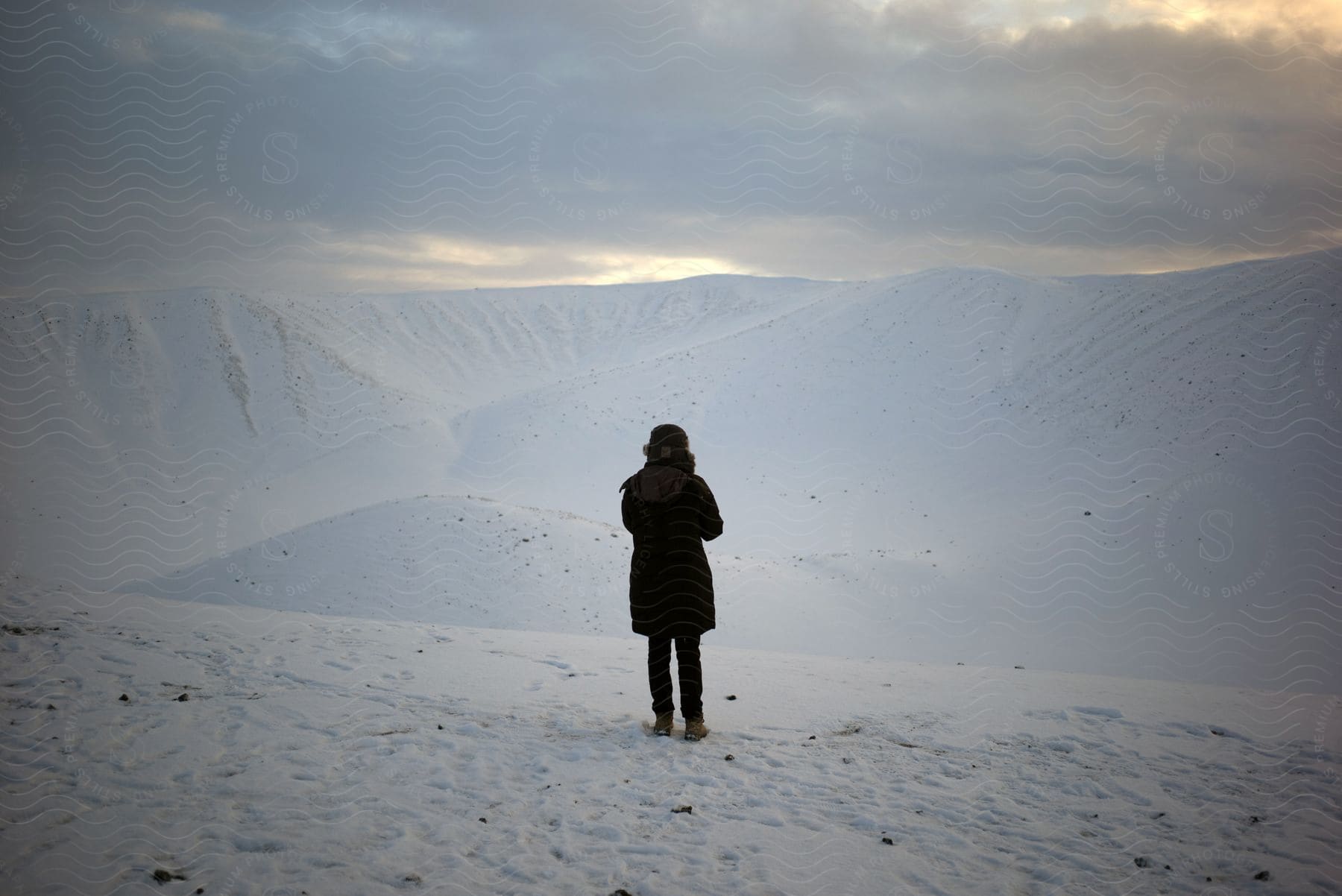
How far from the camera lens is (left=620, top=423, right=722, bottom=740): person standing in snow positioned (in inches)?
229

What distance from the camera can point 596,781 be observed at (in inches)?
200

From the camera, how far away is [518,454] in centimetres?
2780

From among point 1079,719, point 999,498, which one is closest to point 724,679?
point 1079,719

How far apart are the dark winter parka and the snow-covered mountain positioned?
6.57 m

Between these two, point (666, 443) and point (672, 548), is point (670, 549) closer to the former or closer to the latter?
point (672, 548)

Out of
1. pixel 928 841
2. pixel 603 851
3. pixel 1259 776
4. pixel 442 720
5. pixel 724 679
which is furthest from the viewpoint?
pixel 724 679

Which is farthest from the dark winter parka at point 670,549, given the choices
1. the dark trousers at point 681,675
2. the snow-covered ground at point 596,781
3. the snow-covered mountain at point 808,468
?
the snow-covered mountain at point 808,468

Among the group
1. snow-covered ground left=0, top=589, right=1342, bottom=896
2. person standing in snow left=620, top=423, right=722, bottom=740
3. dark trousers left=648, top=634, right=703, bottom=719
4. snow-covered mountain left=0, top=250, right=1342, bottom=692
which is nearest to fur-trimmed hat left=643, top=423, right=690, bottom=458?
person standing in snow left=620, top=423, right=722, bottom=740

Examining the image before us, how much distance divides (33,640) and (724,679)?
6202mm

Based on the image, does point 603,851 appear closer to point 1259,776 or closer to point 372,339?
point 1259,776

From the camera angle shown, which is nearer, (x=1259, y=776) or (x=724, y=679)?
(x=1259, y=776)

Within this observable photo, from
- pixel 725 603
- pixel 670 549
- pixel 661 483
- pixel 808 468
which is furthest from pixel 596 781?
pixel 808 468

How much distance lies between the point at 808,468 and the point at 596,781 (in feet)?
66.0

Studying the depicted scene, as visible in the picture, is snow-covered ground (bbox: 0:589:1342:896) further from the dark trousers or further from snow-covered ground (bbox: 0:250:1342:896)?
the dark trousers
